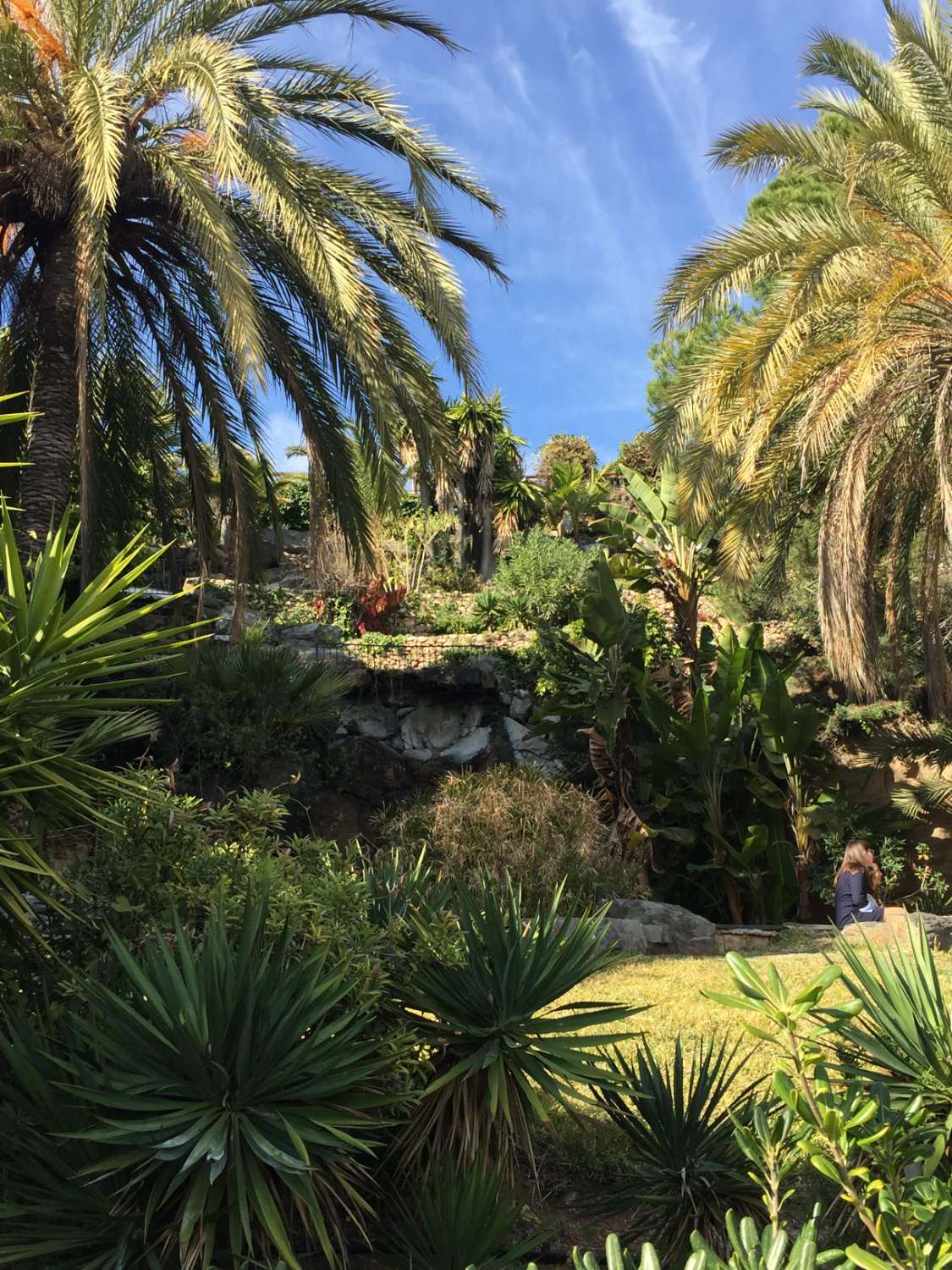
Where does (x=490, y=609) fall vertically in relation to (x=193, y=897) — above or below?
above

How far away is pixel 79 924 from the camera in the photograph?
3938 millimetres

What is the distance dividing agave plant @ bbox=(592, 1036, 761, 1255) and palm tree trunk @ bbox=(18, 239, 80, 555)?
27.3 feet

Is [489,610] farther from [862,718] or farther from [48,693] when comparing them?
[48,693]

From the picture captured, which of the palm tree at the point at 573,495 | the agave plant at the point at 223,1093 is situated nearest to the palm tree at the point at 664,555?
the agave plant at the point at 223,1093

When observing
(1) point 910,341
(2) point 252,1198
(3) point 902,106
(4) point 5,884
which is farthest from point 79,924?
(3) point 902,106

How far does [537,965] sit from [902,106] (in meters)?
9.45

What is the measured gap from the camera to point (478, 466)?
27.8 metres

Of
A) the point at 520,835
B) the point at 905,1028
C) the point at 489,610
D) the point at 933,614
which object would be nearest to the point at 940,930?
the point at 933,614

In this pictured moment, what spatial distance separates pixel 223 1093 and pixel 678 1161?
5.72 feet

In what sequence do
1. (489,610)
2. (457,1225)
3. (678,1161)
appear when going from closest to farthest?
(457,1225)
(678,1161)
(489,610)

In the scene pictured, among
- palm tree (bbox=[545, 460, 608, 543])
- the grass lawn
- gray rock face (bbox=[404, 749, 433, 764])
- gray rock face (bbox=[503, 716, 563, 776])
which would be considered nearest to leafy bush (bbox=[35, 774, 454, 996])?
the grass lawn

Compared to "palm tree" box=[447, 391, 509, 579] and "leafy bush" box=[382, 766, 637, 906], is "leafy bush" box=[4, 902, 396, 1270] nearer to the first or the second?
"leafy bush" box=[382, 766, 637, 906]

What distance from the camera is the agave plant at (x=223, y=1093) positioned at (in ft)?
9.86

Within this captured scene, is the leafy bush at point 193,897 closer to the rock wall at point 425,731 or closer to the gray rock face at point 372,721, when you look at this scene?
the rock wall at point 425,731
